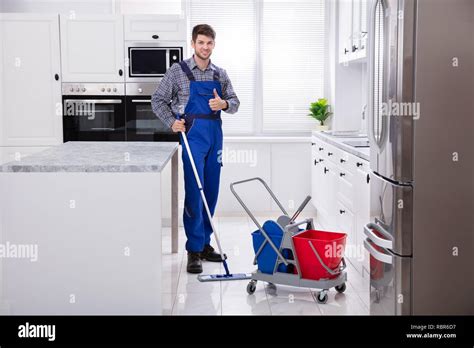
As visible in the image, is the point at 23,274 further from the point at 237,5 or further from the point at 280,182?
the point at 237,5

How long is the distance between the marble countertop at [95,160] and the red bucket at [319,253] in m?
0.92

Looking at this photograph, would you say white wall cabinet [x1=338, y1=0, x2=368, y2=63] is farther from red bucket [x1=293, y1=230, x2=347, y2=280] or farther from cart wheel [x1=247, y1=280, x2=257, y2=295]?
cart wheel [x1=247, y1=280, x2=257, y2=295]

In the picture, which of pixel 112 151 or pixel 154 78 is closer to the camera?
pixel 112 151

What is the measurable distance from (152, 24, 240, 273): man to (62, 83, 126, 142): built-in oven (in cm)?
134

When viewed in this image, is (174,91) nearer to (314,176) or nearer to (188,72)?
(188,72)

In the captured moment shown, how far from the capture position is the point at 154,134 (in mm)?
6000

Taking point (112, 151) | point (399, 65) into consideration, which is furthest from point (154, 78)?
point (399, 65)

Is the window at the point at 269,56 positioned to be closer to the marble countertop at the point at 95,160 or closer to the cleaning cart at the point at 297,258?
the marble countertop at the point at 95,160

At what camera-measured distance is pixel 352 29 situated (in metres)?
5.58

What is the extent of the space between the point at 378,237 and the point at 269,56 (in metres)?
3.69

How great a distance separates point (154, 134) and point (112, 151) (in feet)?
6.49

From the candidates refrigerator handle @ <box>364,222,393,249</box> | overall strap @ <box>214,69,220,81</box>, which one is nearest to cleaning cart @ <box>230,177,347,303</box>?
refrigerator handle @ <box>364,222,393,249</box>

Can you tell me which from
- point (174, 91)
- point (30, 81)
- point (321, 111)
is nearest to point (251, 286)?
point (174, 91)
